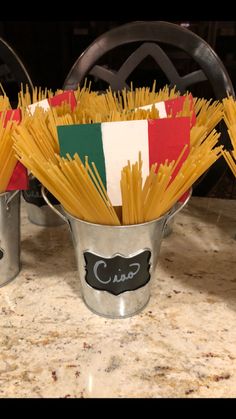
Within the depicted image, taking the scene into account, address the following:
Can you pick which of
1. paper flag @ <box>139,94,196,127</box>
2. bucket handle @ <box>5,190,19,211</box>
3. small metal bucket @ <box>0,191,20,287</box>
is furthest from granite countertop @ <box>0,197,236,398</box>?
paper flag @ <box>139,94,196,127</box>

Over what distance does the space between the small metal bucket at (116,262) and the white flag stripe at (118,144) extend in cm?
4

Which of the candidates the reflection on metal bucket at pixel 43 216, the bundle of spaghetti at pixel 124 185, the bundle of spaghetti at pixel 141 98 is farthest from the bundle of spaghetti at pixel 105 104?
the reflection on metal bucket at pixel 43 216

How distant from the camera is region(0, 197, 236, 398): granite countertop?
16.0 inches

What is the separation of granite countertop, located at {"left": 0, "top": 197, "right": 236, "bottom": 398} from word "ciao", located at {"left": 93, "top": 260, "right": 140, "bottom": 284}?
66 millimetres

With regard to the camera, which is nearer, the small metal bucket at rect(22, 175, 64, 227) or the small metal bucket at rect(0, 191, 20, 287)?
the small metal bucket at rect(0, 191, 20, 287)

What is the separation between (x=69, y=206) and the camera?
44 cm

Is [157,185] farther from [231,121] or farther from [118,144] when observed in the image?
[231,121]

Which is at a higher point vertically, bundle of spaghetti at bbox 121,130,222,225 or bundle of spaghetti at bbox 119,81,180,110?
bundle of spaghetti at bbox 119,81,180,110

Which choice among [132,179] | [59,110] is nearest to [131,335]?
[132,179]

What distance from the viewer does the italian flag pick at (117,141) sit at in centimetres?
42

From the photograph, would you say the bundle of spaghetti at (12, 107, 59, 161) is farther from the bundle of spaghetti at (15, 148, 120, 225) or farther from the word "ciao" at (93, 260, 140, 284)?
the word "ciao" at (93, 260, 140, 284)

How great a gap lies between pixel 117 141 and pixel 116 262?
0.14 meters
